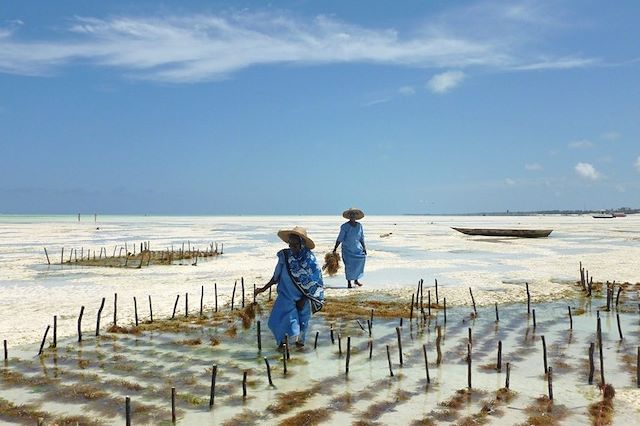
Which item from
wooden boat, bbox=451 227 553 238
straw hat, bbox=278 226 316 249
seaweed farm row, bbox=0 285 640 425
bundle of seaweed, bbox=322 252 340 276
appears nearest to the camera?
seaweed farm row, bbox=0 285 640 425

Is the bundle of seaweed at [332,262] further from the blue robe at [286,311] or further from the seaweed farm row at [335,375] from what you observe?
the blue robe at [286,311]

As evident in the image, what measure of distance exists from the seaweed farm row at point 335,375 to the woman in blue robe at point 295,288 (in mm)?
306

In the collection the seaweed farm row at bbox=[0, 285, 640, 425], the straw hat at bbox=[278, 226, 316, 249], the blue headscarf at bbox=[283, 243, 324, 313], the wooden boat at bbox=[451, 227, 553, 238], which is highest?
the straw hat at bbox=[278, 226, 316, 249]

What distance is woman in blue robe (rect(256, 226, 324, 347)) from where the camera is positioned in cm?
661

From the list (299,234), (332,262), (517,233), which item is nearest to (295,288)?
(299,234)

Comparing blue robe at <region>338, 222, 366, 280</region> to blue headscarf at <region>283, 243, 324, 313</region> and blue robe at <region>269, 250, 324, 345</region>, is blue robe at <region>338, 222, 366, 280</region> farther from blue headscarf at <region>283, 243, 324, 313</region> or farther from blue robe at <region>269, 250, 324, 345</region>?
blue robe at <region>269, 250, 324, 345</region>

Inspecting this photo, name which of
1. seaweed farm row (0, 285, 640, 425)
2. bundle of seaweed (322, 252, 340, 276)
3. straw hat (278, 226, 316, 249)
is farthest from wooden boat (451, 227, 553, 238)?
straw hat (278, 226, 316, 249)

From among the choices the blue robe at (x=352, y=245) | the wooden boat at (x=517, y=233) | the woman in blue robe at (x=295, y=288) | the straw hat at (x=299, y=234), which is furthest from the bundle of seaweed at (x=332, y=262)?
the wooden boat at (x=517, y=233)

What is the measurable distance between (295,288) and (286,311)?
317 mm

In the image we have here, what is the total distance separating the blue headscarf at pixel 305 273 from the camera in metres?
6.70

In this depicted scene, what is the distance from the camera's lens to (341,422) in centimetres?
441

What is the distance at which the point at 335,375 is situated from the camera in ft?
18.6

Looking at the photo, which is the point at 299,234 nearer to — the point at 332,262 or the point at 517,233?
the point at 332,262

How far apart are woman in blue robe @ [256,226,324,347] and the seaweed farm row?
1.01ft
